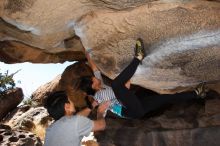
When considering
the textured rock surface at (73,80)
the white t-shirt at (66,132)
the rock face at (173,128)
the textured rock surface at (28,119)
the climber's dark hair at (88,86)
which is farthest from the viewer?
the textured rock surface at (28,119)

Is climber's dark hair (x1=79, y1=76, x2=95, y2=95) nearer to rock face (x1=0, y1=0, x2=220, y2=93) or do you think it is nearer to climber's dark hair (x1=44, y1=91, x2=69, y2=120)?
rock face (x1=0, y1=0, x2=220, y2=93)

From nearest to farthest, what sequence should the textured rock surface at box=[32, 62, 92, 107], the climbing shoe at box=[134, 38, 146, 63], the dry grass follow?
the climbing shoe at box=[134, 38, 146, 63] → the dry grass → the textured rock surface at box=[32, 62, 92, 107]

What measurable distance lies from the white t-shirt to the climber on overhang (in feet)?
4.73

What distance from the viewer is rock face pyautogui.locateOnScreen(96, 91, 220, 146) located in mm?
7918

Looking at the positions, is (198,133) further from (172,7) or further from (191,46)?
(172,7)

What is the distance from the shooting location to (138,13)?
290 inches

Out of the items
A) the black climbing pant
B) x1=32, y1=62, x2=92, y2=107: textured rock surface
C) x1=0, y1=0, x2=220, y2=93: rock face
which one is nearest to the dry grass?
x1=0, y1=0, x2=220, y2=93: rock face

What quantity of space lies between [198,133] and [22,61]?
566 cm

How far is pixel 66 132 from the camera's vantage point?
5371 mm

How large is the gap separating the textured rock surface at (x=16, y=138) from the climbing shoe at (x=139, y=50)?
373cm

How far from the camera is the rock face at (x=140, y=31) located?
714 centimetres

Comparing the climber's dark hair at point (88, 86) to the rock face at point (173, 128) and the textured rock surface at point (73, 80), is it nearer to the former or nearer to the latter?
the rock face at point (173, 128)

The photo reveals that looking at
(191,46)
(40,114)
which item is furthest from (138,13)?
(40,114)

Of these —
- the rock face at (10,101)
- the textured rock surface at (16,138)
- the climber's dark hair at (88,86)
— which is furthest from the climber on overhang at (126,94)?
the rock face at (10,101)
